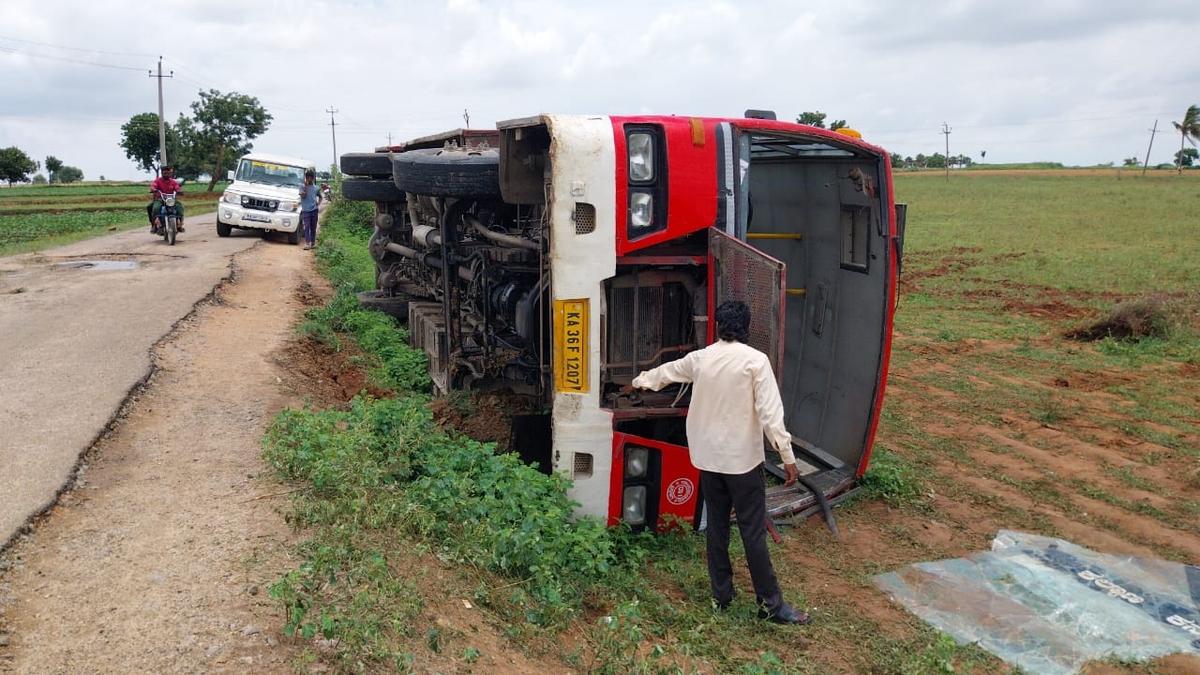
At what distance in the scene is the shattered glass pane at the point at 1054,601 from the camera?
444cm

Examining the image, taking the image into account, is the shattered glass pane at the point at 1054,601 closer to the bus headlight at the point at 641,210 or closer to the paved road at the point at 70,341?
the bus headlight at the point at 641,210

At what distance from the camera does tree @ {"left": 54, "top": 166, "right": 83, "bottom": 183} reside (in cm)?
8909

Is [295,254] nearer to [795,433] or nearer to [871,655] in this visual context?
[795,433]

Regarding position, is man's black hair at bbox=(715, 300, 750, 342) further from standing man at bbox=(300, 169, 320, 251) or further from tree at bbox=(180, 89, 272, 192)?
tree at bbox=(180, 89, 272, 192)

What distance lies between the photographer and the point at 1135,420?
8414mm

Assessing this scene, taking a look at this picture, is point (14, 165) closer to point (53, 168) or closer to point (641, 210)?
point (53, 168)

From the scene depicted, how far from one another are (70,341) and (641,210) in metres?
5.61

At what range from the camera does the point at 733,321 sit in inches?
182

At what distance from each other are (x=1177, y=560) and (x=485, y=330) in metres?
4.81

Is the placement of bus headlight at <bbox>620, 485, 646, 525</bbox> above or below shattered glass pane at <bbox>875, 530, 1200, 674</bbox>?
above

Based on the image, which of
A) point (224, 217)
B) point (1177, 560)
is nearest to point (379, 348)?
point (1177, 560)

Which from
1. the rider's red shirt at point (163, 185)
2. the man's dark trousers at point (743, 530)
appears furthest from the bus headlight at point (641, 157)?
the rider's red shirt at point (163, 185)

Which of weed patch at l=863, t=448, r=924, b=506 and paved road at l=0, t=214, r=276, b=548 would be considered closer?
paved road at l=0, t=214, r=276, b=548

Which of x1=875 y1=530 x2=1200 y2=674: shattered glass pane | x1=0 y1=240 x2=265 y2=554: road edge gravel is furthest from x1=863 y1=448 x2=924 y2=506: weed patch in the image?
x1=0 y1=240 x2=265 y2=554: road edge gravel
